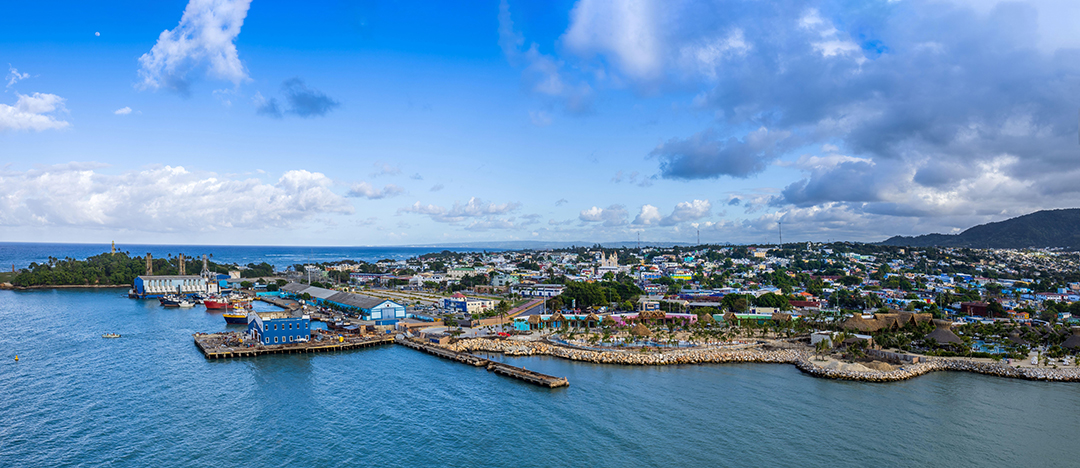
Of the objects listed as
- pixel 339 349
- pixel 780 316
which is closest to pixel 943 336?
pixel 780 316

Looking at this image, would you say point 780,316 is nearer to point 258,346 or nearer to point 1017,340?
point 1017,340

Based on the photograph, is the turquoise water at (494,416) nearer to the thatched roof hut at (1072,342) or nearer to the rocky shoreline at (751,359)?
the rocky shoreline at (751,359)

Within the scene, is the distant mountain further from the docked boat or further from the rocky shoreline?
the docked boat

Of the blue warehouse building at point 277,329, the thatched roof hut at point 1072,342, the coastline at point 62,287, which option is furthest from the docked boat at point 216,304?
the thatched roof hut at point 1072,342

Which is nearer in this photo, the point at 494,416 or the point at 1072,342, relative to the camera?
the point at 494,416

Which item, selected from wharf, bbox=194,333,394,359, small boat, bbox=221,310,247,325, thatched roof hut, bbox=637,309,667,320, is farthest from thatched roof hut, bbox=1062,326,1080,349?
small boat, bbox=221,310,247,325

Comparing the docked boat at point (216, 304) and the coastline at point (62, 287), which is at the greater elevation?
the coastline at point (62, 287)
